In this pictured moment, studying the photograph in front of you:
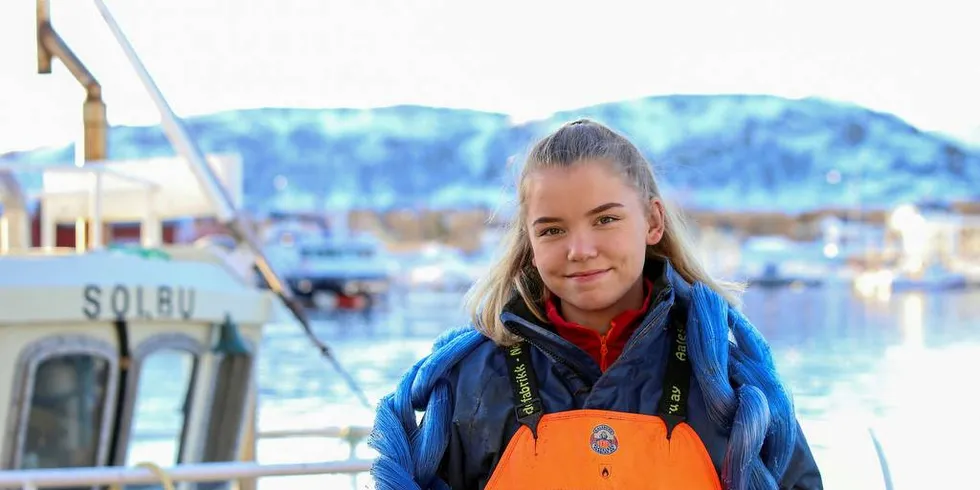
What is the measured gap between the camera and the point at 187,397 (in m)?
10.3

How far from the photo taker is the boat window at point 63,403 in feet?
27.6

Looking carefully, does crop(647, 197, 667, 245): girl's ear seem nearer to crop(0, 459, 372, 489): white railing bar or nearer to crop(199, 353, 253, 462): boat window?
crop(0, 459, 372, 489): white railing bar

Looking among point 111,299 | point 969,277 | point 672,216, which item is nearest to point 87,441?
point 111,299

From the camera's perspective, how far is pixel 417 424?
2.87m

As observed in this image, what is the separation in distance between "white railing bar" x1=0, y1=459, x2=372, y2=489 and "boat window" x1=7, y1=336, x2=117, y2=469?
427cm

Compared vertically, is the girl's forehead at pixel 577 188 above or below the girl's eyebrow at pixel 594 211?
above

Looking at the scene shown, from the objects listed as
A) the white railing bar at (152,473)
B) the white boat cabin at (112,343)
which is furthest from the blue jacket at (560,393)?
the white boat cabin at (112,343)

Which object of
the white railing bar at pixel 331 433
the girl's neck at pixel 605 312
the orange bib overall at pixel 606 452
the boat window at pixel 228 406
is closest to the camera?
the orange bib overall at pixel 606 452

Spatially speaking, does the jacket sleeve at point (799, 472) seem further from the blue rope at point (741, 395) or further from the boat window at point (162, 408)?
the boat window at point (162, 408)

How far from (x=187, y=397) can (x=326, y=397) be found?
25.6 metres

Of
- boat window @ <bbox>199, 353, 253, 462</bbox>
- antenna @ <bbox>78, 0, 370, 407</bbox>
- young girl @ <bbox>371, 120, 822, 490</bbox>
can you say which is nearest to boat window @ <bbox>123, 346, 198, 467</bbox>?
boat window @ <bbox>199, 353, 253, 462</bbox>

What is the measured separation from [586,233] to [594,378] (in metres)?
0.31

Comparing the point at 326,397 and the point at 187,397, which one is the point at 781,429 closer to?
the point at 187,397

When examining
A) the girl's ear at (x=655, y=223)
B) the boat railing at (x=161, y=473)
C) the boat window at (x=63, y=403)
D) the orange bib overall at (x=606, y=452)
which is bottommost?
the orange bib overall at (x=606, y=452)
